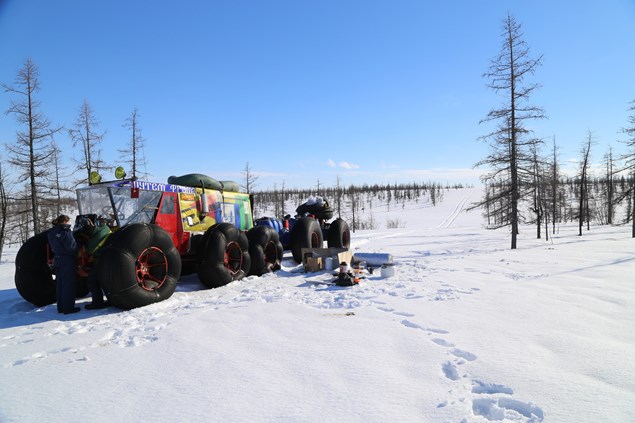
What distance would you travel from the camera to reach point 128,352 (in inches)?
145

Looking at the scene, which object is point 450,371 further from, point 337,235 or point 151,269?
point 337,235

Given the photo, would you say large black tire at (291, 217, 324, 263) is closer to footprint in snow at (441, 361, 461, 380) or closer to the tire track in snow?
footprint in snow at (441, 361, 461, 380)

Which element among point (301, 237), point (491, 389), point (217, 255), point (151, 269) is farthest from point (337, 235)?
point (491, 389)

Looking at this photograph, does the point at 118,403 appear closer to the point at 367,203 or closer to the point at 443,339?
the point at 443,339

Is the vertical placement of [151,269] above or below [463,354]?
above

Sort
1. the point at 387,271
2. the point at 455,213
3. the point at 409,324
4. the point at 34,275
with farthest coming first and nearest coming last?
the point at 455,213, the point at 387,271, the point at 34,275, the point at 409,324

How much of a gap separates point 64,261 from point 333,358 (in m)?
4.72

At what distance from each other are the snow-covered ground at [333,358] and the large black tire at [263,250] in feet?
6.55

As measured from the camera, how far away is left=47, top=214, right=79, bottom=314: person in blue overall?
5.35m

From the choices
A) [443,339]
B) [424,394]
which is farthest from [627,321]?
[424,394]

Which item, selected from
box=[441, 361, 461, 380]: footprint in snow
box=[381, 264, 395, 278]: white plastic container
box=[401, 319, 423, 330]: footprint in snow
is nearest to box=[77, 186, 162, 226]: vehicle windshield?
box=[401, 319, 423, 330]: footprint in snow

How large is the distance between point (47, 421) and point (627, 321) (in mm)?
6154

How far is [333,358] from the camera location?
3363 millimetres

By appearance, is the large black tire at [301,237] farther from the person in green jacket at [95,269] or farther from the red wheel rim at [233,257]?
the person in green jacket at [95,269]
